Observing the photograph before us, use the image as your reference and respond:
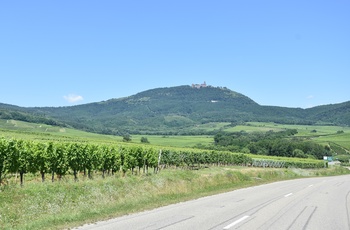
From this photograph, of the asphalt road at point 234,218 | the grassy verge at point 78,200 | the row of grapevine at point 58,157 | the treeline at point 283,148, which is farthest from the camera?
the treeline at point 283,148

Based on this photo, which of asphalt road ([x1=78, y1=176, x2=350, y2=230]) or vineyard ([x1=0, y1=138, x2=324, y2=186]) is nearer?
asphalt road ([x1=78, y1=176, x2=350, y2=230])

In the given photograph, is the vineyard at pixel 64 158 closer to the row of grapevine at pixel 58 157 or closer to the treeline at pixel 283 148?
the row of grapevine at pixel 58 157

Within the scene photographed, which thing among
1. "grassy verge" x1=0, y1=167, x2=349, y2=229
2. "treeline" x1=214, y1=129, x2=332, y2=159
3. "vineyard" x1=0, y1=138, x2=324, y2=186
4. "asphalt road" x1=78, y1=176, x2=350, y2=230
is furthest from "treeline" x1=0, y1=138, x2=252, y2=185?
"treeline" x1=214, y1=129, x2=332, y2=159

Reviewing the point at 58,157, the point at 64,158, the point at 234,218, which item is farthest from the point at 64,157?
the point at 234,218

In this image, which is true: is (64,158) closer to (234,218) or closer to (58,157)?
(58,157)

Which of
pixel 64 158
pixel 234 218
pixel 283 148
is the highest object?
pixel 64 158

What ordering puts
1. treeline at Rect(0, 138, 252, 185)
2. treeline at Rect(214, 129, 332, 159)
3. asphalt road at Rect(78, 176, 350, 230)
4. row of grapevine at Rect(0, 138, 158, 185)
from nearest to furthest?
asphalt road at Rect(78, 176, 350, 230)
row of grapevine at Rect(0, 138, 158, 185)
treeline at Rect(0, 138, 252, 185)
treeline at Rect(214, 129, 332, 159)

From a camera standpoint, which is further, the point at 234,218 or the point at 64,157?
the point at 64,157

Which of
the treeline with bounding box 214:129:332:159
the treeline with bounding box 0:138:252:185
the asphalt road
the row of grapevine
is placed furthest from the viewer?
the treeline with bounding box 214:129:332:159

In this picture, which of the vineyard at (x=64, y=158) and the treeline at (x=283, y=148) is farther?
the treeline at (x=283, y=148)

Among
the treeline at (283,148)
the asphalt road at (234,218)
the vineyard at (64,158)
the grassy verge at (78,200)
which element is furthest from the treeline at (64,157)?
the treeline at (283,148)

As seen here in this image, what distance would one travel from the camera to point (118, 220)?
43.1ft

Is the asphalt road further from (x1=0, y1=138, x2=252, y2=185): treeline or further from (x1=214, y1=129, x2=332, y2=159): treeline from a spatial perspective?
(x1=214, y1=129, x2=332, y2=159): treeline

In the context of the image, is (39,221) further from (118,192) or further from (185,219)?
(118,192)
